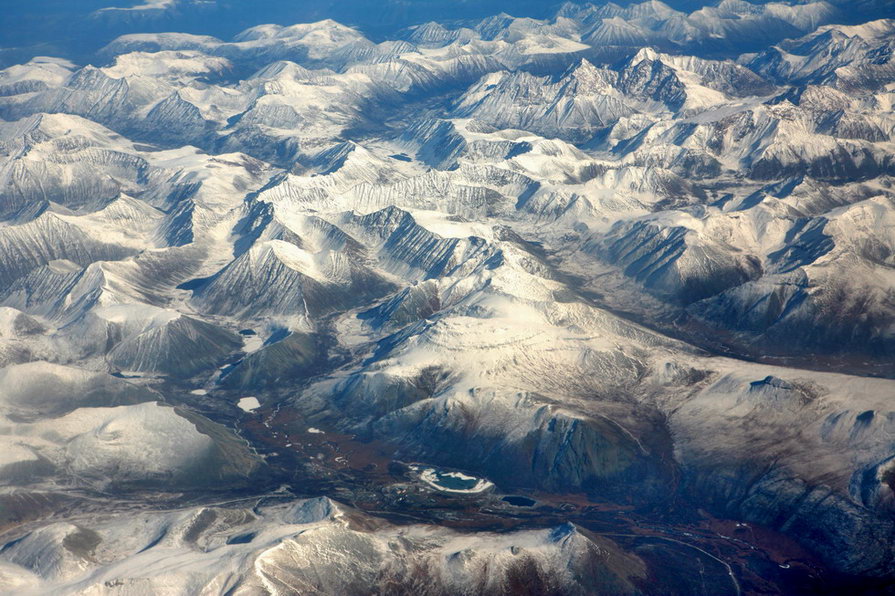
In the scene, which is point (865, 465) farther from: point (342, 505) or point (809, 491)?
point (342, 505)

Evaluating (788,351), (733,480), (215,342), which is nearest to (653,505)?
(733,480)

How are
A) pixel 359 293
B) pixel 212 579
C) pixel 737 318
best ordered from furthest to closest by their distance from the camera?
pixel 359 293 → pixel 737 318 → pixel 212 579

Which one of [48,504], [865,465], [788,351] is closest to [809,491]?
[865,465]

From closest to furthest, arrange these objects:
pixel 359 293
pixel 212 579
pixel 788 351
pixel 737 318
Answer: pixel 212 579
pixel 788 351
pixel 737 318
pixel 359 293

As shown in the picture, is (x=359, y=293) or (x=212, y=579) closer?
(x=212, y=579)

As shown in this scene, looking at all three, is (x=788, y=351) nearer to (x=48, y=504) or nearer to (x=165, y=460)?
(x=165, y=460)

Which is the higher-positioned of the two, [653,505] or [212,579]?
[212,579]

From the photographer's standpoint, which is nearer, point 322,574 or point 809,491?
point 322,574

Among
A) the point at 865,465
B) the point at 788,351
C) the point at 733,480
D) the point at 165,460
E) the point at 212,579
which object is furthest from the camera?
the point at 788,351

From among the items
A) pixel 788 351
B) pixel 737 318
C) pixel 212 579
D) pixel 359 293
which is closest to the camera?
pixel 212 579
